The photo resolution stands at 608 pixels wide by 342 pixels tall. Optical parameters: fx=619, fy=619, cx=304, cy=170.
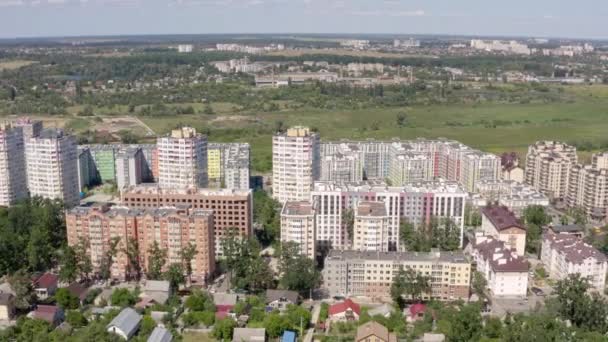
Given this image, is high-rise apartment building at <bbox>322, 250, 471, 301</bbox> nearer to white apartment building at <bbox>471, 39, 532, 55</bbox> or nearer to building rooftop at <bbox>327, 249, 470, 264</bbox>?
building rooftop at <bbox>327, 249, 470, 264</bbox>

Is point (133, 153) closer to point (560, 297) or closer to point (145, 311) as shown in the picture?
point (145, 311)

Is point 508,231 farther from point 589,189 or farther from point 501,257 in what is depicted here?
point 589,189

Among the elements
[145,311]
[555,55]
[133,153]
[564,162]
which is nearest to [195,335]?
[145,311]

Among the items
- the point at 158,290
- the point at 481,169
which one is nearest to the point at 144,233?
the point at 158,290

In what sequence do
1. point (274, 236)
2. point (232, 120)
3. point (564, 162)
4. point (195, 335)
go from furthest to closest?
point (232, 120) < point (564, 162) < point (274, 236) < point (195, 335)

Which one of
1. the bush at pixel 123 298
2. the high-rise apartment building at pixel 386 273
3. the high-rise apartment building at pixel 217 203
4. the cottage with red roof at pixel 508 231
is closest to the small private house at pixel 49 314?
the bush at pixel 123 298

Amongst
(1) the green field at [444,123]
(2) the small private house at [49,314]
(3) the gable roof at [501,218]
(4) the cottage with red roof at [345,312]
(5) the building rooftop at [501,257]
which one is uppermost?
(1) the green field at [444,123]

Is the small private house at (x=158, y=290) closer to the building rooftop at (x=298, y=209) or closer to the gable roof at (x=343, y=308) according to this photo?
the building rooftop at (x=298, y=209)
